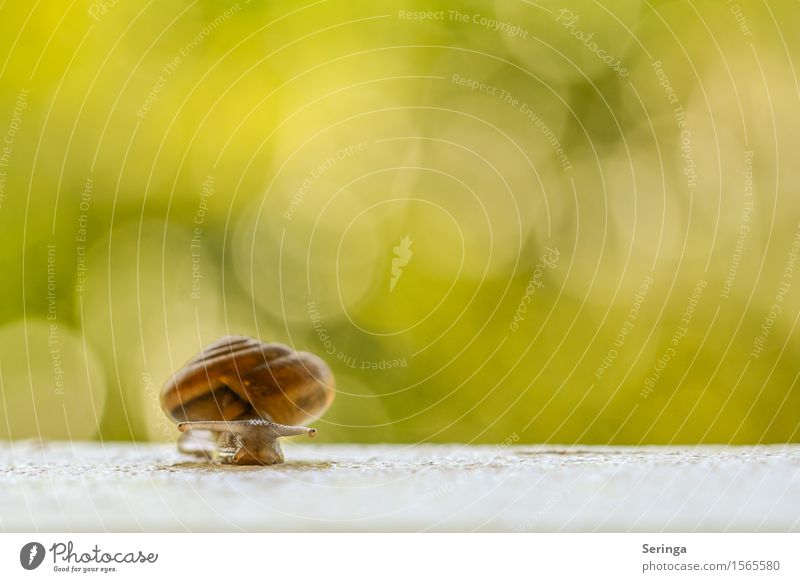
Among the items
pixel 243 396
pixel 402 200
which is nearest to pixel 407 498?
pixel 243 396

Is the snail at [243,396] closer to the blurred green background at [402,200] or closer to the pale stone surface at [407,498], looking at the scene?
the pale stone surface at [407,498]

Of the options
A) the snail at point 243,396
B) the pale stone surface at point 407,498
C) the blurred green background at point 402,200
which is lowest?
the pale stone surface at point 407,498

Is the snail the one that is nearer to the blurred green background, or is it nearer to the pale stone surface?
the pale stone surface

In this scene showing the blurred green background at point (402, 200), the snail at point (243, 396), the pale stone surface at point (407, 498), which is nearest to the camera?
→ the pale stone surface at point (407, 498)

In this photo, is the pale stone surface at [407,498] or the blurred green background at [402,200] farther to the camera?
the blurred green background at [402,200]

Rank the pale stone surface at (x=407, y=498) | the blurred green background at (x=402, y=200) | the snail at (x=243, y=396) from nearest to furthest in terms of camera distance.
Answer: the pale stone surface at (x=407, y=498)
the snail at (x=243, y=396)
the blurred green background at (x=402, y=200)

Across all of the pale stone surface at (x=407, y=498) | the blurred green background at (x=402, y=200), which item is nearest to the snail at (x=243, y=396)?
the pale stone surface at (x=407, y=498)
